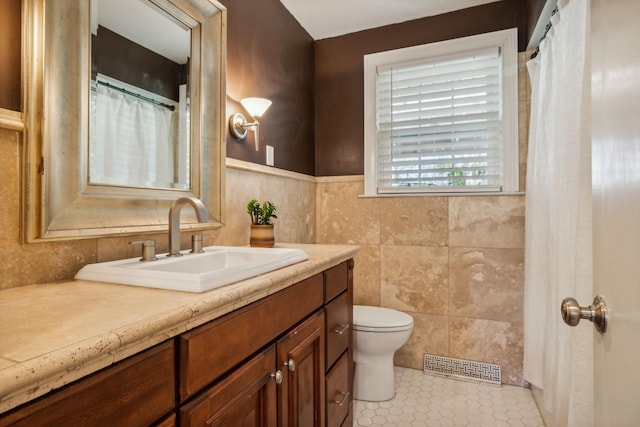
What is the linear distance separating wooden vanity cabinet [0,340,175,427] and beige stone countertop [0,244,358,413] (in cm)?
2

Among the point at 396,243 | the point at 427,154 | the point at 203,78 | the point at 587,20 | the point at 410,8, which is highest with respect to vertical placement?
the point at 410,8

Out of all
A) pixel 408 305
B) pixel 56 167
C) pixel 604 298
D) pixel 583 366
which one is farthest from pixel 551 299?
pixel 56 167

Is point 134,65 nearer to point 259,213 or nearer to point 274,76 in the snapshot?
point 259,213

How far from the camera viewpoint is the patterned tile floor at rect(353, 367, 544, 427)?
1855 millimetres

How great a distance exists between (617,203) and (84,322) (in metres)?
A: 0.93

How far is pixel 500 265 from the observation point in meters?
2.24

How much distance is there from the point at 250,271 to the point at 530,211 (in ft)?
5.52

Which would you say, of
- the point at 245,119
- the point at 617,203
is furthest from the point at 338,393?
the point at 245,119

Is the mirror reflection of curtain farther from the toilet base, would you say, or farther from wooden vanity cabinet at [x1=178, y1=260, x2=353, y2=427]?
the toilet base

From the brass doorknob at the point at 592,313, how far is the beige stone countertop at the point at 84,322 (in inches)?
26.4

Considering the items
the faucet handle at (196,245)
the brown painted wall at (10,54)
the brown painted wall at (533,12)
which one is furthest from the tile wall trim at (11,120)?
the brown painted wall at (533,12)

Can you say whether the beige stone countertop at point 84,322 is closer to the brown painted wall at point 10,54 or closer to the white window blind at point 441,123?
the brown painted wall at point 10,54

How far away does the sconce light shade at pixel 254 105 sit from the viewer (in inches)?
70.9

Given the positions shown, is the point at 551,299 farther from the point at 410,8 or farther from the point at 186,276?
the point at 410,8
